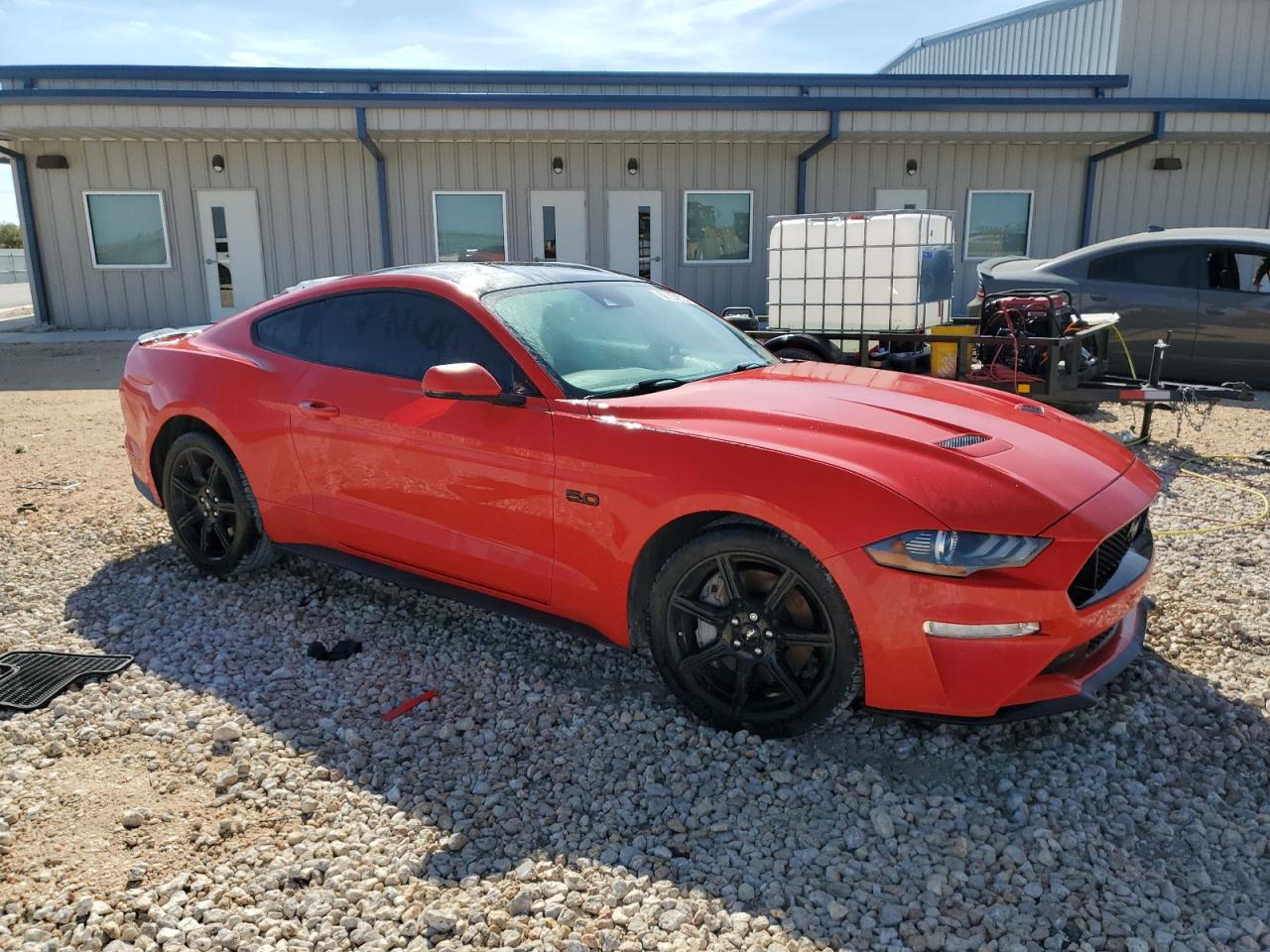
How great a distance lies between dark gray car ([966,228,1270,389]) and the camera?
854 centimetres

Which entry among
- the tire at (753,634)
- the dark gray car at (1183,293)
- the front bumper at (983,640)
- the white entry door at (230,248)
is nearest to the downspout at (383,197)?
the white entry door at (230,248)

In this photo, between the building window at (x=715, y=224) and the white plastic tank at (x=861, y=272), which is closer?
the white plastic tank at (x=861, y=272)

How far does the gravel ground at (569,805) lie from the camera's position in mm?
2273

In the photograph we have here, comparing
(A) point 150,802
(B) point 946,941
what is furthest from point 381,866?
(B) point 946,941

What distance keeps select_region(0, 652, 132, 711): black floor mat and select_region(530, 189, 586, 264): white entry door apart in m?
12.6

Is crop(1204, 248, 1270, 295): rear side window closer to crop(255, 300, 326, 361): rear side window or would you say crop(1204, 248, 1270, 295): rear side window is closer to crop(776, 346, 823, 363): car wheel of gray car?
crop(776, 346, 823, 363): car wheel of gray car

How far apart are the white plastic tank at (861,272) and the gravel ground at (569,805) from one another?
411 centimetres

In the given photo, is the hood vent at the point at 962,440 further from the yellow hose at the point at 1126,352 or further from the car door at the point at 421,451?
the yellow hose at the point at 1126,352

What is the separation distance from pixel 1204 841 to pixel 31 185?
18.1 m

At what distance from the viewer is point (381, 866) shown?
248cm

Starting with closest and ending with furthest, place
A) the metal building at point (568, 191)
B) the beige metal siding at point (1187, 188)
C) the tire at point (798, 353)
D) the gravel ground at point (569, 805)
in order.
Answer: the gravel ground at point (569, 805) → the tire at point (798, 353) → the metal building at point (568, 191) → the beige metal siding at point (1187, 188)

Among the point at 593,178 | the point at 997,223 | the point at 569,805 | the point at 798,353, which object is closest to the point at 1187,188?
the point at 997,223

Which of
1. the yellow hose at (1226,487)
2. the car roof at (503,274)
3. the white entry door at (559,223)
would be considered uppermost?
the white entry door at (559,223)

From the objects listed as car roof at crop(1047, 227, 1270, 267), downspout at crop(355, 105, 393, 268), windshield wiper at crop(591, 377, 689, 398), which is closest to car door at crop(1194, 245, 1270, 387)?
car roof at crop(1047, 227, 1270, 267)
